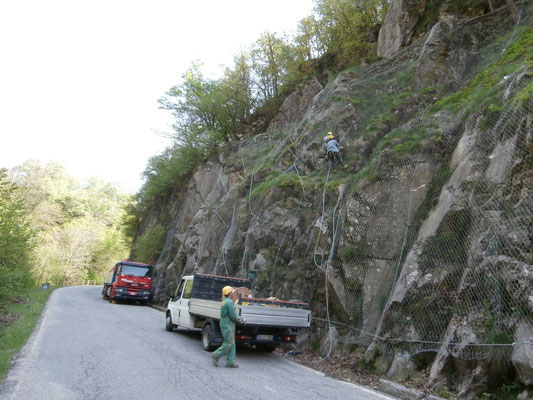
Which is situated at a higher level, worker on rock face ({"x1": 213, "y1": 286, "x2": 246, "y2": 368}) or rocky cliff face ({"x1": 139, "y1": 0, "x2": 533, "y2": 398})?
rocky cliff face ({"x1": 139, "y1": 0, "x2": 533, "y2": 398})

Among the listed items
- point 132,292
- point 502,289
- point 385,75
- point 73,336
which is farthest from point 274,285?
point 132,292

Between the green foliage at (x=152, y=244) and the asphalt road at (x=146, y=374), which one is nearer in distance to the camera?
the asphalt road at (x=146, y=374)

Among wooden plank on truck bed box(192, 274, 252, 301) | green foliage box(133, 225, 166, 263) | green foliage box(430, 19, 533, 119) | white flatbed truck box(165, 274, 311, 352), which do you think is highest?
green foliage box(430, 19, 533, 119)

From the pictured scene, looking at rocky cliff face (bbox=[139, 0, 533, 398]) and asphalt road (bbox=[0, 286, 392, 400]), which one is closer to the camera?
asphalt road (bbox=[0, 286, 392, 400])

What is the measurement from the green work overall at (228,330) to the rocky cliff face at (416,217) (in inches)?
113

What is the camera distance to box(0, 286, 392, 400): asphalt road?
5.17 m

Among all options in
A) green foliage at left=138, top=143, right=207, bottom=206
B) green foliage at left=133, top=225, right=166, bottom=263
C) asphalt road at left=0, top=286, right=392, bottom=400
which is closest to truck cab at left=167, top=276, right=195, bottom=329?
asphalt road at left=0, top=286, right=392, bottom=400

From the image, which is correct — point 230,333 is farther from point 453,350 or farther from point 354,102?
point 354,102

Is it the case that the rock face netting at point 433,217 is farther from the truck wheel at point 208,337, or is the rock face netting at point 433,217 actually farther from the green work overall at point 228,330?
the truck wheel at point 208,337

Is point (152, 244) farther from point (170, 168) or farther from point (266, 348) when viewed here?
point (266, 348)

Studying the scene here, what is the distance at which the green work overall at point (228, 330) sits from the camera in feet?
22.7

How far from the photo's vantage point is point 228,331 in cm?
706

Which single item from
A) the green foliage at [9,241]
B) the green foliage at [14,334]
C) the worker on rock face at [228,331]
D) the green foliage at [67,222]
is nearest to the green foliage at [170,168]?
the green foliage at [67,222]

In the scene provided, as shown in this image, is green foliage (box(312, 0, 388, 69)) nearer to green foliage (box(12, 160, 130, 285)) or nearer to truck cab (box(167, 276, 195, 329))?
truck cab (box(167, 276, 195, 329))
